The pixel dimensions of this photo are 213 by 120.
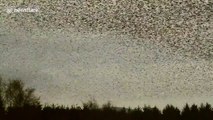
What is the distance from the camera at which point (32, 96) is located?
76.2 metres

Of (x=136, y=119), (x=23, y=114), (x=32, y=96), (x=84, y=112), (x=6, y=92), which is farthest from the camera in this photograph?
(x=32, y=96)

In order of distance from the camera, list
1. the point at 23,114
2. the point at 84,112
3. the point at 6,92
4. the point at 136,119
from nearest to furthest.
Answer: the point at 23,114 < the point at 84,112 < the point at 136,119 < the point at 6,92

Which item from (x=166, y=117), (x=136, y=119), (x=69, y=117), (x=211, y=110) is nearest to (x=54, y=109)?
(x=69, y=117)

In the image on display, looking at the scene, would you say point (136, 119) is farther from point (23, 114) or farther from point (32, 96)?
point (32, 96)

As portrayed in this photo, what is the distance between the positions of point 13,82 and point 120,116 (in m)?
24.6

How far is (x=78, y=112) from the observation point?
A: 52.9 metres

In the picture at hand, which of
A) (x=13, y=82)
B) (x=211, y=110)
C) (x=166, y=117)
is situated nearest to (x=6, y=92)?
(x=13, y=82)

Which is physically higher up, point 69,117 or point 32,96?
point 32,96

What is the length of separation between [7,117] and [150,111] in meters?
21.4

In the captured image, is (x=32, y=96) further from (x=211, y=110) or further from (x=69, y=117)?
(x=211, y=110)

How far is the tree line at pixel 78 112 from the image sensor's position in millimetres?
49125

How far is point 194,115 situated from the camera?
59875mm

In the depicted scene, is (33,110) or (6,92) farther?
(6,92)

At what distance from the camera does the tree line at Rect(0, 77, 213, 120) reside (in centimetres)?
4912
